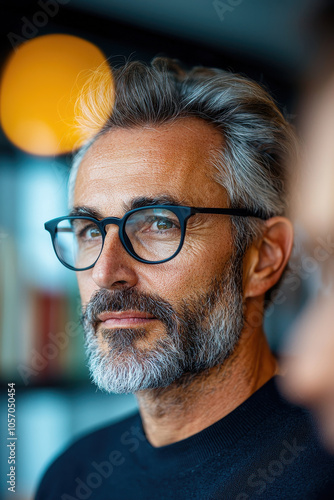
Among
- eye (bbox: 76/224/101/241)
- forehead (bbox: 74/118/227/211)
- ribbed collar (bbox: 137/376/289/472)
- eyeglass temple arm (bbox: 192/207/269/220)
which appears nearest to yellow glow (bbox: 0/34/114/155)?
forehead (bbox: 74/118/227/211)

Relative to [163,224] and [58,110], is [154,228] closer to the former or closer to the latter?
[163,224]

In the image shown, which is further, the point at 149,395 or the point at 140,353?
the point at 149,395

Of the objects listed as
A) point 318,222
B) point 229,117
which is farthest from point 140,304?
point 318,222

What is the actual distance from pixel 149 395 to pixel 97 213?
1.45 ft

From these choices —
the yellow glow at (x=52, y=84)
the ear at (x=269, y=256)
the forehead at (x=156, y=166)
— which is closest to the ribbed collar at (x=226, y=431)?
the ear at (x=269, y=256)

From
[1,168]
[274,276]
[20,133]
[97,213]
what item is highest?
[20,133]

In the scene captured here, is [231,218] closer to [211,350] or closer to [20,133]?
[211,350]

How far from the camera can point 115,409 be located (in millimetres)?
1843

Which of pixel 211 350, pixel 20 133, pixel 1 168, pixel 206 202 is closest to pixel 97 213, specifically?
pixel 206 202

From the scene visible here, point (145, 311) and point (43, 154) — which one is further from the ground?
point (43, 154)

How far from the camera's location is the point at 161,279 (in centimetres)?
87

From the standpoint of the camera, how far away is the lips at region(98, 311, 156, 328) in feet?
2.82

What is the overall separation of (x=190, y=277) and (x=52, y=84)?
0.72 meters

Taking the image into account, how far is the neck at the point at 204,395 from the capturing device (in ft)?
3.09
